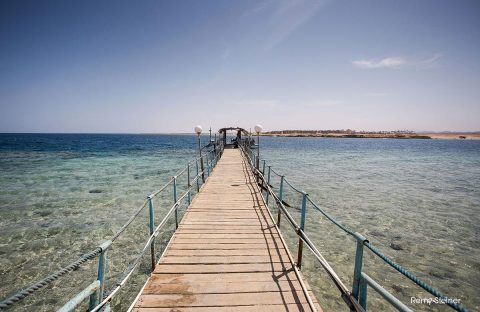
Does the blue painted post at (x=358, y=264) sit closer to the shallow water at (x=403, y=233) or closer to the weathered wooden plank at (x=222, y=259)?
the weathered wooden plank at (x=222, y=259)

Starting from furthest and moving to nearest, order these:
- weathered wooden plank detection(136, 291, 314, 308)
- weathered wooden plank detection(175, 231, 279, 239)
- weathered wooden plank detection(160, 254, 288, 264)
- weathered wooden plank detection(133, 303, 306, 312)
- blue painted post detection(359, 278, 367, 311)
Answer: weathered wooden plank detection(175, 231, 279, 239), weathered wooden plank detection(160, 254, 288, 264), weathered wooden plank detection(136, 291, 314, 308), weathered wooden plank detection(133, 303, 306, 312), blue painted post detection(359, 278, 367, 311)

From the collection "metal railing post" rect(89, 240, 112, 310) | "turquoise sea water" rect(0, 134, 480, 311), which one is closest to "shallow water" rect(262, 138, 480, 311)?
"turquoise sea water" rect(0, 134, 480, 311)

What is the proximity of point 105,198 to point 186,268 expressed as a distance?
1085cm

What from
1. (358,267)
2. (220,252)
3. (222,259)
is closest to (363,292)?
(358,267)

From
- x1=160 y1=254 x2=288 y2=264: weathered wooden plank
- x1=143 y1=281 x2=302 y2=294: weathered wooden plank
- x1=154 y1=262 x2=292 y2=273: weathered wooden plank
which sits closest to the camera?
x1=143 y1=281 x2=302 y2=294: weathered wooden plank

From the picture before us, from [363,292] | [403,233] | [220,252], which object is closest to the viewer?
[363,292]

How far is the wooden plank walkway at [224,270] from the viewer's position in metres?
3.56

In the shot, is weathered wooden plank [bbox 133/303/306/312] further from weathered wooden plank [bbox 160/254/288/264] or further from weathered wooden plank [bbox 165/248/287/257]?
weathered wooden plank [bbox 165/248/287/257]

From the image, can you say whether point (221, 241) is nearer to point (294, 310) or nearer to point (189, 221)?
point (189, 221)

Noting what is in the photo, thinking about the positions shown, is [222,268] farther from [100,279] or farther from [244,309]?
[100,279]

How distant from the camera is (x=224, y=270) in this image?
4.38m

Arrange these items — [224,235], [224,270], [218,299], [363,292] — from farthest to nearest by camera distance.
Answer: [224,235] < [224,270] < [218,299] < [363,292]

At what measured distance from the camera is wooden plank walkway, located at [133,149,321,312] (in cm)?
356

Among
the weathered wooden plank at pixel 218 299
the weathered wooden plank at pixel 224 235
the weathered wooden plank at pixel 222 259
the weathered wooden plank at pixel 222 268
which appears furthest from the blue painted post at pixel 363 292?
the weathered wooden plank at pixel 224 235
